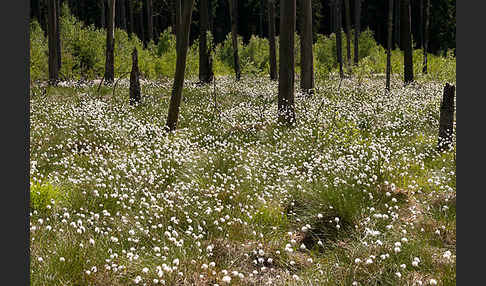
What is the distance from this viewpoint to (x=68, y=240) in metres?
3.96

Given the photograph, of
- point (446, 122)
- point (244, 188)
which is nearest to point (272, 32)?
point (446, 122)

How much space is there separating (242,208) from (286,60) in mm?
6023

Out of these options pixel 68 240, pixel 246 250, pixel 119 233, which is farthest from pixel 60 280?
pixel 246 250

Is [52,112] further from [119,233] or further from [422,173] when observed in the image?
[422,173]

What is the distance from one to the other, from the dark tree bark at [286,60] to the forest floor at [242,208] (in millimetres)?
403

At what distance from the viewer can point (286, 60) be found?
10.4 m

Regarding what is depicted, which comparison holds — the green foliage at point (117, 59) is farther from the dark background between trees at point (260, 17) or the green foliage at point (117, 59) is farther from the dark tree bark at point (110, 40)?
the dark background between trees at point (260, 17)

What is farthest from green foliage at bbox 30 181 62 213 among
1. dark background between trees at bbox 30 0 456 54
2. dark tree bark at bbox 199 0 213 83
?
dark background between trees at bbox 30 0 456 54

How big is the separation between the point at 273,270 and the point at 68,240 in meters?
2.01

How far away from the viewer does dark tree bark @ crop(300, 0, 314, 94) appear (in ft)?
44.3

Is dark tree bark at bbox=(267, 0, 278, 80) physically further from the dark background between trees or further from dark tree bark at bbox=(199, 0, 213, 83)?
the dark background between trees

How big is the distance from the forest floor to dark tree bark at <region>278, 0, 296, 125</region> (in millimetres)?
403

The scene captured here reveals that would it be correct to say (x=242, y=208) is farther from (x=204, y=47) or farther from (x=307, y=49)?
(x=204, y=47)

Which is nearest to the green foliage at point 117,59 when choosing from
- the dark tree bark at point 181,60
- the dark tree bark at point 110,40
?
the dark tree bark at point 110,40
